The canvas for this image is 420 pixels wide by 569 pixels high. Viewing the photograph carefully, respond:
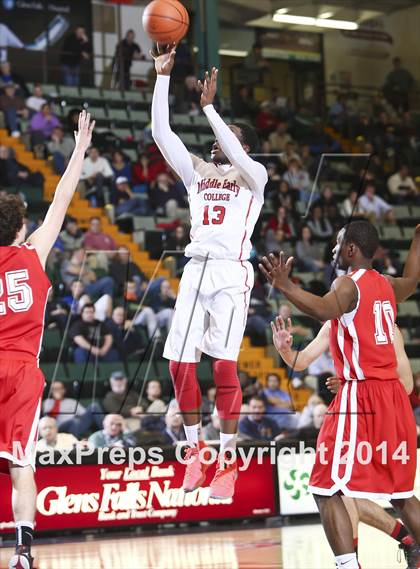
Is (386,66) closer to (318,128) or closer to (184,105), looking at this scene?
(318,128)

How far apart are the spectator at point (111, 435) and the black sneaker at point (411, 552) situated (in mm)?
4591

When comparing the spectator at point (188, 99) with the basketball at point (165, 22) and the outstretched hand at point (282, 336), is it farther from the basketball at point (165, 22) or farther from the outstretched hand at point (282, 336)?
the outstretched hand at point (282, 336)

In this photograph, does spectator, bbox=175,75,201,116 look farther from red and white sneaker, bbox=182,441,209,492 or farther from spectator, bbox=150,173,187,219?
red and white sneaker, bbox=182,441,209,492

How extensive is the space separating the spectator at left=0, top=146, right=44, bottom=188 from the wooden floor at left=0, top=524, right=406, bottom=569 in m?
6.12

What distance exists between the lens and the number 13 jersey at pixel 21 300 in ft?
21.0

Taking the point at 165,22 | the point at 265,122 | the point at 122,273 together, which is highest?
the point at 165,22

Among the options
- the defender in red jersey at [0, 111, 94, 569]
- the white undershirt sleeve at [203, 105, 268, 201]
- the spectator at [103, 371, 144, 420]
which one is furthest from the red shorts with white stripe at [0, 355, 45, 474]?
the spectator at [103, 371, 144, 420]

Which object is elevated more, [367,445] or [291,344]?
[291,344]

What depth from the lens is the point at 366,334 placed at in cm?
709

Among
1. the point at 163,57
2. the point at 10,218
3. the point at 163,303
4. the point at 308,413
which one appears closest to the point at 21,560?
the point at 10,218

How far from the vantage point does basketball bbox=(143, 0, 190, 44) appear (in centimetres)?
750

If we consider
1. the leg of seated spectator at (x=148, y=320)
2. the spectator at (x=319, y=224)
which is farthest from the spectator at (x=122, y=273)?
the spectator at (x=319, y=224)

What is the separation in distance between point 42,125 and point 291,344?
1136 centimetres

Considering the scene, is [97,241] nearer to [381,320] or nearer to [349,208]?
[349,208]
